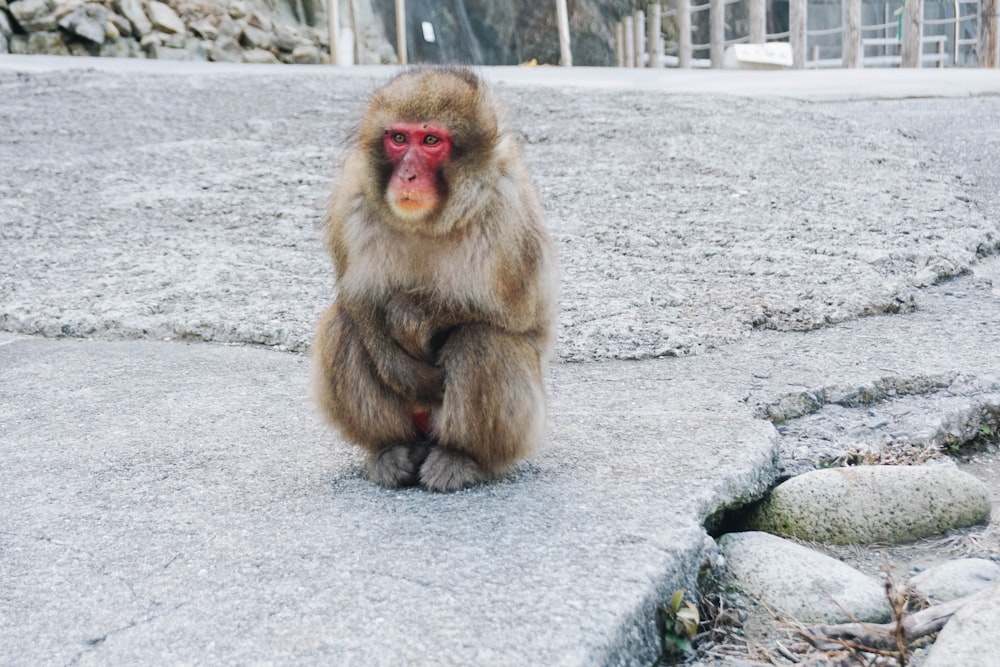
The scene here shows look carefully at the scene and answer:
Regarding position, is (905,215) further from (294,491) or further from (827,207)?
(294,491)

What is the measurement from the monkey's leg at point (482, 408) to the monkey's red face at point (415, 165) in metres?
0.35

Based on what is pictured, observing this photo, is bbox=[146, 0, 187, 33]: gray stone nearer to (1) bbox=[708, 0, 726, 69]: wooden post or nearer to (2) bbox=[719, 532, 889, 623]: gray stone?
(1) bbox=[708, 0, 726, 69]: wooden post

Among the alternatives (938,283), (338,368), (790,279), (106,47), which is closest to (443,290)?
(338,368)

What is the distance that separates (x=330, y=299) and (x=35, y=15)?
42.6ft

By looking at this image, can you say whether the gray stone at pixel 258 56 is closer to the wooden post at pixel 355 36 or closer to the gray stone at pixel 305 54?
the gray stone at pixel 305 54

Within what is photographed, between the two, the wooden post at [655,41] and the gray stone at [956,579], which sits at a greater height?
the wooden post at [655,41]

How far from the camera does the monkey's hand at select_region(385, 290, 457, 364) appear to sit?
2594 mm

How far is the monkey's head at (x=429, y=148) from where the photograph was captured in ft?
7.97

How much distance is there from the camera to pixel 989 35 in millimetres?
14242

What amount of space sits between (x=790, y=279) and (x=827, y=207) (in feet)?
3.80

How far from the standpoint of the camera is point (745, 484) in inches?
105

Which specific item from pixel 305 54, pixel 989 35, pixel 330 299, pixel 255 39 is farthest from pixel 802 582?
pixel 255 39

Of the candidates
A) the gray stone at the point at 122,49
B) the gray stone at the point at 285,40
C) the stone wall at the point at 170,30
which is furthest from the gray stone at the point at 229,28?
the gray stone at the point at 122,49

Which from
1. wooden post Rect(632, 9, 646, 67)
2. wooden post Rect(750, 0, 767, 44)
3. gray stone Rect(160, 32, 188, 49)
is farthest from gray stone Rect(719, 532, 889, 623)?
wooden post Rect(632, 9, 646, 67)
